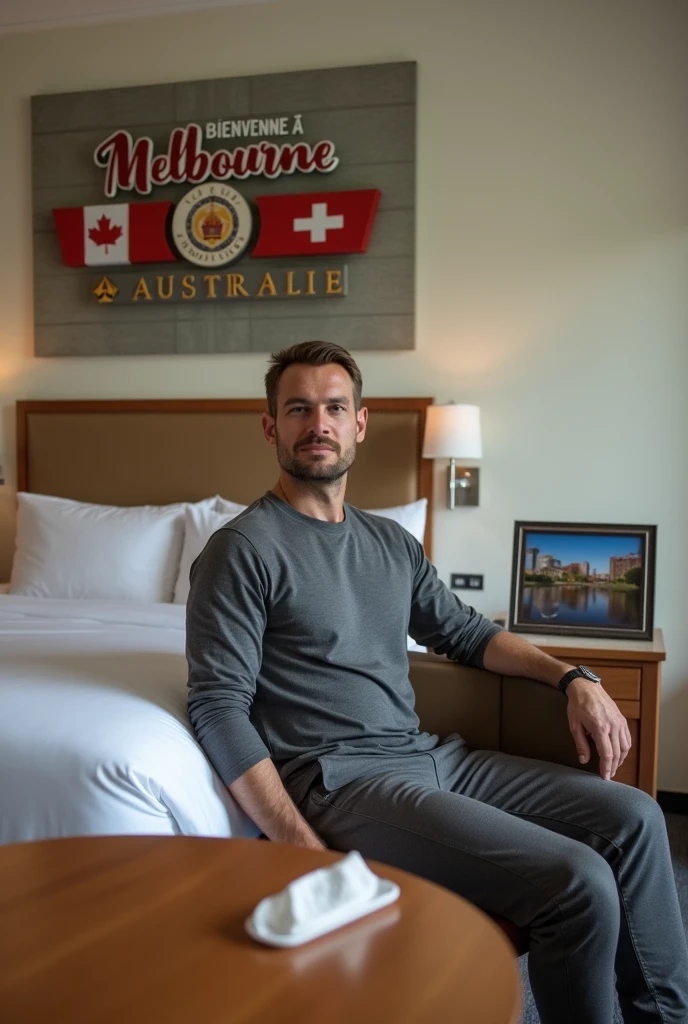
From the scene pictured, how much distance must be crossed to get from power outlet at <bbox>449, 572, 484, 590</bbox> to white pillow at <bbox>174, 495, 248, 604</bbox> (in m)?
0.88

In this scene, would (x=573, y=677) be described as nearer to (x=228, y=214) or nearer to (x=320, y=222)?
(x=320, y=222)

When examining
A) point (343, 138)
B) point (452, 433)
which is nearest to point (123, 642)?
point (452, 433)

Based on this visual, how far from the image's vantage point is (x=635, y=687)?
2.79 meters

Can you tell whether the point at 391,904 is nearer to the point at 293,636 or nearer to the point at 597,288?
the point at 293,636

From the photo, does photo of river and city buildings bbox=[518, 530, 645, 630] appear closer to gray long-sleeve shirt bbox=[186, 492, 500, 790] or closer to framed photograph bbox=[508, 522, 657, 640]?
framed photograph bbox=[508, 522, 657, 640]

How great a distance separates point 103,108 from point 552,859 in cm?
348

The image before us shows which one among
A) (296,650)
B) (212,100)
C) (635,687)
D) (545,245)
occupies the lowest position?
(635,687)

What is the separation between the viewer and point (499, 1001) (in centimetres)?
87

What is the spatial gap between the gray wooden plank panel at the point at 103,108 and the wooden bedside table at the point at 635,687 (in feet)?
8.61

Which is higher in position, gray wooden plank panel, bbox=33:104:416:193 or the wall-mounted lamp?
gray wooden plank panel, bbox=33:104:416:193

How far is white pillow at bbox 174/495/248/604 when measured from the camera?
3182 millimetres

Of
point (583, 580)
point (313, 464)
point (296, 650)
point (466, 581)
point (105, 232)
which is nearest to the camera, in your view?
point (296, 650)

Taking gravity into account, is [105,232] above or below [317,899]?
above

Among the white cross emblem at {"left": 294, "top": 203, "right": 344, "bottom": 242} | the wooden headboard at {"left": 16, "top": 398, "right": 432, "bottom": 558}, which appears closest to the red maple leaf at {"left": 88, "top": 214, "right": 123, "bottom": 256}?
the wooden headboard at {"left": 16, "top": 398, "right": 432, "bottom": 558}
